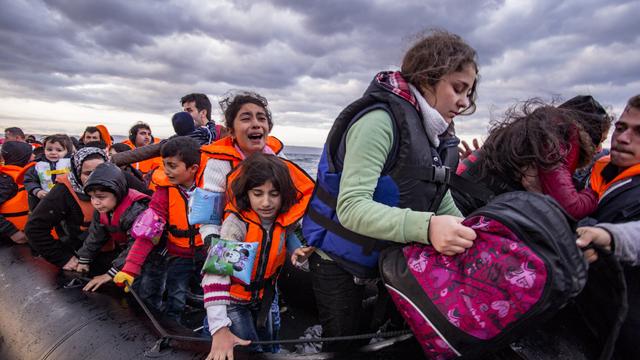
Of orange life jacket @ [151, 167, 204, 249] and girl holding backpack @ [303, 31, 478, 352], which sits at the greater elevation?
girl holding backpack @ [303, 31, 478, 352]

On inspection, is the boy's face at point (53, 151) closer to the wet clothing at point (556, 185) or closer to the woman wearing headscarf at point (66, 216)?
the woman wearing headscarf at point (66, 216)

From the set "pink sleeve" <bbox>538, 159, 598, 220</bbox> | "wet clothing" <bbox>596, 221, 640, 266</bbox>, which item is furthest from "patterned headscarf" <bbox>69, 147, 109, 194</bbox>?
"wet clothing" <bbox>596, 221, 640, 266</bbox>

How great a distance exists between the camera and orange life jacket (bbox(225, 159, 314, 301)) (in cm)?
235

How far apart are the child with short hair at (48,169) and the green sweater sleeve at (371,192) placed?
5.13 m

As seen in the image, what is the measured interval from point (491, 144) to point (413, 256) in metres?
1.16

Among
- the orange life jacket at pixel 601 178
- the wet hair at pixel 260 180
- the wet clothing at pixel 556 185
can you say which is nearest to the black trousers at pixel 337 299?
the wet hair at pixel 260 180

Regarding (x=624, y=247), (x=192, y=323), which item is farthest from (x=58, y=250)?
(x=624, y=247)

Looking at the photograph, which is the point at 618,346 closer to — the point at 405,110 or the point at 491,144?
the point at 491,144

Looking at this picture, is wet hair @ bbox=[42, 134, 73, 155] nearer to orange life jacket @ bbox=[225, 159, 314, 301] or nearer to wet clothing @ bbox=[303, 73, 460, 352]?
orange life jacket @ bbox=[225, 159, 314, 301]

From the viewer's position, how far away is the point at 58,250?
3.42 metres

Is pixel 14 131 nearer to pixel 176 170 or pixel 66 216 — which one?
pixel 66 216

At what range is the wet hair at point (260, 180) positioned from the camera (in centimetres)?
236

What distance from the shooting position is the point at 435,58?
1.62 meters

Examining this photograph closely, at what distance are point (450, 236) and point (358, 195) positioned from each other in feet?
1.32
